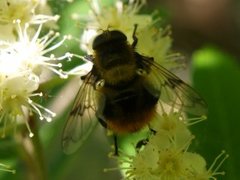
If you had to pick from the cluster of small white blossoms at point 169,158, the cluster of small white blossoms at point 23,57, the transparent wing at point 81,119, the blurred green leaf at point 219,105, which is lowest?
the blurred green leaf at point 219,105

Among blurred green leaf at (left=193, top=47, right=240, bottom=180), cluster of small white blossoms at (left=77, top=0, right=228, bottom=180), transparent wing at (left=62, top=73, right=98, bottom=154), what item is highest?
transparent wing at (left=62, top=73, right=98, bottom=154)

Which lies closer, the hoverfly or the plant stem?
the hoverfly

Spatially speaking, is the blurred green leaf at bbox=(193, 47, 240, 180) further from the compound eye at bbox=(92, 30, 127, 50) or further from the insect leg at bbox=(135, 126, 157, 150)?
the compound eye at bbox=(92, 30, 127, 50)

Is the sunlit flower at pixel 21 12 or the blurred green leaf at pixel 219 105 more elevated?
the sunlit flower at pixel 21 12

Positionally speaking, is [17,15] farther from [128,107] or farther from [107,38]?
[128,107]

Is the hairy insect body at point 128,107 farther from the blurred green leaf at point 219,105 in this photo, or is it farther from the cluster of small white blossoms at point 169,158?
the blurred green leaf at point 219,105

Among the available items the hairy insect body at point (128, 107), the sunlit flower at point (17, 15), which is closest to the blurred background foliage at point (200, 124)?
the sunlit flower at point (17, 15)

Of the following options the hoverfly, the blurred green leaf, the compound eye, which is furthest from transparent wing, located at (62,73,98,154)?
the blurred green leaf
